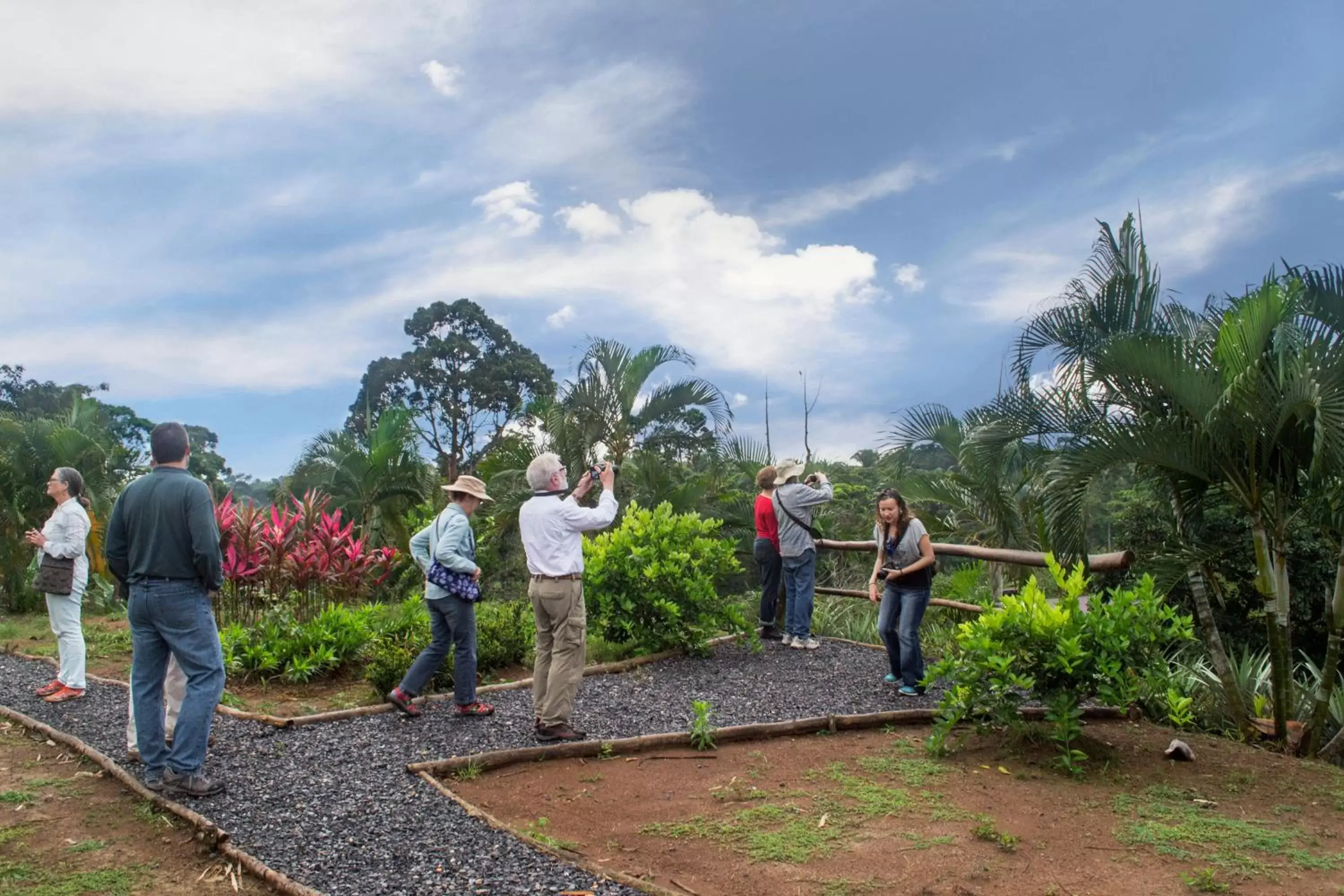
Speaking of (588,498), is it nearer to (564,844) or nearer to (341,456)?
(341,456)

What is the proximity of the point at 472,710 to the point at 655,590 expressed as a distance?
7.52 ft

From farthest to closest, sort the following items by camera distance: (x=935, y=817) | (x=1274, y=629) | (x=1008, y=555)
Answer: (x=1008, y=555) < (x=1274, y=629) < (x=935, y=817)

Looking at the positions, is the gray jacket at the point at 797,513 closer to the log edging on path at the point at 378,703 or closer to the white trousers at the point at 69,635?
the log edging on path at the point at 378,703

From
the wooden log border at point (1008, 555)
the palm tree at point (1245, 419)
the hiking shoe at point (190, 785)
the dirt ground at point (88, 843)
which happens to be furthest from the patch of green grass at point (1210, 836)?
the hiking shoe at point (190, 785)

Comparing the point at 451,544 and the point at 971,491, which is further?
the point at 971,491

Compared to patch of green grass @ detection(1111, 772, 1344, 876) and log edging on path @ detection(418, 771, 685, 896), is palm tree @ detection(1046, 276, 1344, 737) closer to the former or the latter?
patch of green grass @ detection(1111, 772, 1344, 876)

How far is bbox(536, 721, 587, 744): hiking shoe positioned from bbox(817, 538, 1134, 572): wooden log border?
300 centimetres

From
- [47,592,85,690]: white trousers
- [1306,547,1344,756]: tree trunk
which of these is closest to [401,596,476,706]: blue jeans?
[47,592,85,690]: white trousers

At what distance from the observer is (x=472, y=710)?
590 cm

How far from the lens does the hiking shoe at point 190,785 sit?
4492 millimetres

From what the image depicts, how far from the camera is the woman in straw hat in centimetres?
564

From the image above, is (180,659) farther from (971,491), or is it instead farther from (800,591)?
(971,491)

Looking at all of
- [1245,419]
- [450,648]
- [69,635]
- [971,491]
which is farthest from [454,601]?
[971,491]

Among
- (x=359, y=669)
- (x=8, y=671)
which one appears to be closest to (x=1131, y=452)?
(x=359, y=669)
